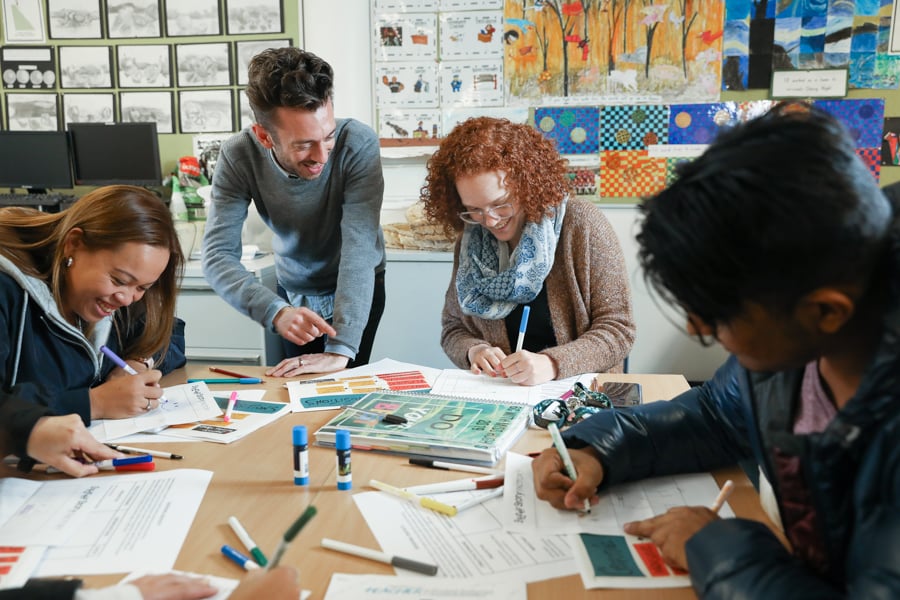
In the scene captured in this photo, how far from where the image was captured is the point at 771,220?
62 centimetres

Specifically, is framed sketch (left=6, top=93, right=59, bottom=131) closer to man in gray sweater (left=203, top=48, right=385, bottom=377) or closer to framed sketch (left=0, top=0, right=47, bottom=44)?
framed sketch (left=0, top=0, right=47, bottom=44)

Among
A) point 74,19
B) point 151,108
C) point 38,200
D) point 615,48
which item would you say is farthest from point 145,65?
point 615,48

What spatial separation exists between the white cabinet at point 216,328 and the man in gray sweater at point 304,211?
3.19ft

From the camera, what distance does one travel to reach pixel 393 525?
0.95 metres

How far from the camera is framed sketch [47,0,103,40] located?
3.61 m

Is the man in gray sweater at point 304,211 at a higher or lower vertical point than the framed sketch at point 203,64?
lower

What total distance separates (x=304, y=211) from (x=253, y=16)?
1922mm

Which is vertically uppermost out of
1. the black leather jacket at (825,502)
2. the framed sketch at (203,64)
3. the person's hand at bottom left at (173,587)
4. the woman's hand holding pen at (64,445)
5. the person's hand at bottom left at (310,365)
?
the framed sketch at (203,64)

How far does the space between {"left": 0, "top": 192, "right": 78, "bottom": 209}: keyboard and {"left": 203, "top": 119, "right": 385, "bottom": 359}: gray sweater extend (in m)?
1.99

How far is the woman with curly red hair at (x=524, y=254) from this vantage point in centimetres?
174

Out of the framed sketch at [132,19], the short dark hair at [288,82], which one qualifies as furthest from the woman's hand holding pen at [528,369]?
the framed sketch at [132,19]

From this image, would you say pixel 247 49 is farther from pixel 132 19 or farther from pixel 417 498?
pixel 417 498

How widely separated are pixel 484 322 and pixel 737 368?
945 millimetres

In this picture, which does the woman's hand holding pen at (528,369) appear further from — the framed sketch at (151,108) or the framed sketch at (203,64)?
the framed sketch at (151,108)
